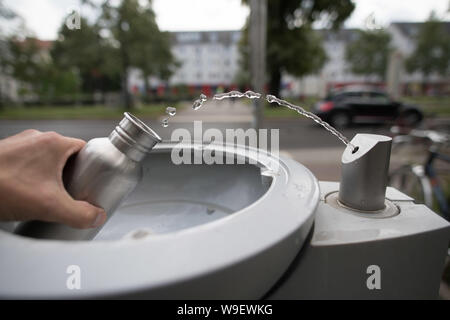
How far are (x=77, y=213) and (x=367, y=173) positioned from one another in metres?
0.74

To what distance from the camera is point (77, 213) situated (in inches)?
23.8

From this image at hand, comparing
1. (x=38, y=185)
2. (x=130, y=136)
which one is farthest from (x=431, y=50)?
(x=38, y=185)

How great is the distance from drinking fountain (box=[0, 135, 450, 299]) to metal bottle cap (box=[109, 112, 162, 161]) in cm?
20

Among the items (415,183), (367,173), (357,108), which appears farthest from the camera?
(357,108)

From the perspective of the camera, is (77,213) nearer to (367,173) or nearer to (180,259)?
(180,259)

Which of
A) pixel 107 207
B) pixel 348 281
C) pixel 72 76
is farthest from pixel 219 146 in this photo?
pixel 72 76

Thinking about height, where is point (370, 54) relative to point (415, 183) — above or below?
above

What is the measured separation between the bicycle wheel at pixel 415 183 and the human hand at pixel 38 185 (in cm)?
215

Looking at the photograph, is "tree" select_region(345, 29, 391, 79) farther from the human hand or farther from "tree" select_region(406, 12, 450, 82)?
the human hand

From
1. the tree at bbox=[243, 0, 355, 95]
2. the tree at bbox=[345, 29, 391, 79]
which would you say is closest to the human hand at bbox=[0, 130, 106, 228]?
the tree at bbox=[243, 0, 355, 95]

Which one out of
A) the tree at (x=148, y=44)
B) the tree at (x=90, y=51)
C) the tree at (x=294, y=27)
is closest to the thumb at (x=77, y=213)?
the tree at (x=294, y=27)

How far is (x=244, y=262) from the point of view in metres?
0.50

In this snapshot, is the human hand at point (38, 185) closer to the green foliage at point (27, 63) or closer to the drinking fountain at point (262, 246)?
the drinking fountain at point (262, 246)

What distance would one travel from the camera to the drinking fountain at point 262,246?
0.45 metres
